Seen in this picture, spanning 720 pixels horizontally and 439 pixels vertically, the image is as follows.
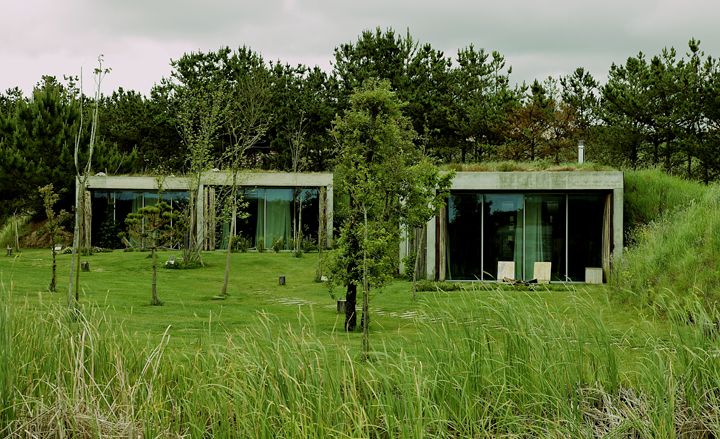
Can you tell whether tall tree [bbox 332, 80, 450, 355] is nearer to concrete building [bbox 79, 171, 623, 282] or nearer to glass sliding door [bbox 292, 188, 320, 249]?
concrete building [bbox 79, 171, 623, 282]

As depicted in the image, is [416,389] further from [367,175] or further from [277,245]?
[277,245]

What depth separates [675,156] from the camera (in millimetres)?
30797

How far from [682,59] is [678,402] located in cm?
2617

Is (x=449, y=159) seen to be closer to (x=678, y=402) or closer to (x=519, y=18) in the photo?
(x=519, y=18)

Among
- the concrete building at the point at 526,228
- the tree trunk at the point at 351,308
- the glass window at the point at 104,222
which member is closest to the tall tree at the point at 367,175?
the tree trunk at the point at 351,308

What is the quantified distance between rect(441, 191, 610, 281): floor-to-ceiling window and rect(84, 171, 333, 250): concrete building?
6.85m

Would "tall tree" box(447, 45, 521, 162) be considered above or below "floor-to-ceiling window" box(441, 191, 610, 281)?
above

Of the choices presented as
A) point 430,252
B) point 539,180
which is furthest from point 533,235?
point 430,252

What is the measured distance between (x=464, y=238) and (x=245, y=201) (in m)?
9.60

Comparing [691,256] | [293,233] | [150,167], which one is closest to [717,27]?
[691,256]

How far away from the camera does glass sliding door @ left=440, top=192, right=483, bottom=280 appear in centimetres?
1803

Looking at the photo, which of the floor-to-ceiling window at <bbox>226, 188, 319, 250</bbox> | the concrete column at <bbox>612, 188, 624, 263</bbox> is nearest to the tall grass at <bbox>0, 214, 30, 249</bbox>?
the floor-to-ceiling window at <bbox>226, 188, 319, 250</bbox>

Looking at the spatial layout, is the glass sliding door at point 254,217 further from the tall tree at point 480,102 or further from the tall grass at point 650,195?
the tall grass at point 650,195

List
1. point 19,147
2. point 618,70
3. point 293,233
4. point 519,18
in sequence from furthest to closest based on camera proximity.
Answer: point 618,70
point 19,147
point 293,233
point 519,18
